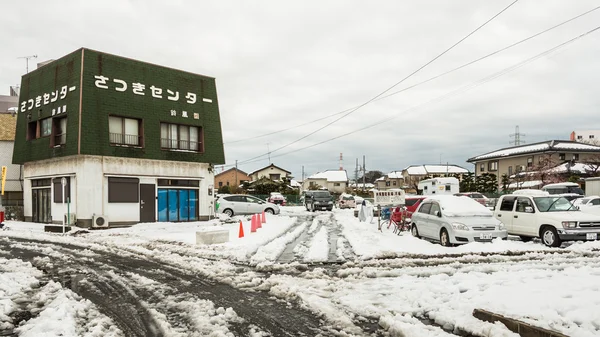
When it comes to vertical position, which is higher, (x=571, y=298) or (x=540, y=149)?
(x=540, y=149)

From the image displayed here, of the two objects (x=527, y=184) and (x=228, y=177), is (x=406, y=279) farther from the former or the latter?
(x=228, y=177)

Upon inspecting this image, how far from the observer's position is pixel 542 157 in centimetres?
5147

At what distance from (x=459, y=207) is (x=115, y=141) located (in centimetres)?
1827

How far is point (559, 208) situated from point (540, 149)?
4344 cm

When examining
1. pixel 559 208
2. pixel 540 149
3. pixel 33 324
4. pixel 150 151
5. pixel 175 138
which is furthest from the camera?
pixel 540 149

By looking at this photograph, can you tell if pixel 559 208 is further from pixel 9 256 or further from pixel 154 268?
pixel 9 256

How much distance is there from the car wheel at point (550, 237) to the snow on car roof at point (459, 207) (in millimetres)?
1686

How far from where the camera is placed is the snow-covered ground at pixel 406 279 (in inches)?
212

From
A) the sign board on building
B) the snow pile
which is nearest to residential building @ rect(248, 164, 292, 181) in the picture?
the sign board on building

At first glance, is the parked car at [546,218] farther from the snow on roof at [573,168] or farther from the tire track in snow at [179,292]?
the snow on roof at [573,168]

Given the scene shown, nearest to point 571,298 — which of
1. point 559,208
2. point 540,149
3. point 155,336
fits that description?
point 155,336

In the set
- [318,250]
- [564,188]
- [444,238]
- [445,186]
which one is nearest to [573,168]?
[564,188]

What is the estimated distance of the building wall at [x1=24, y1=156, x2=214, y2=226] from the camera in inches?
859

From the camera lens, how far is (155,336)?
521cm
